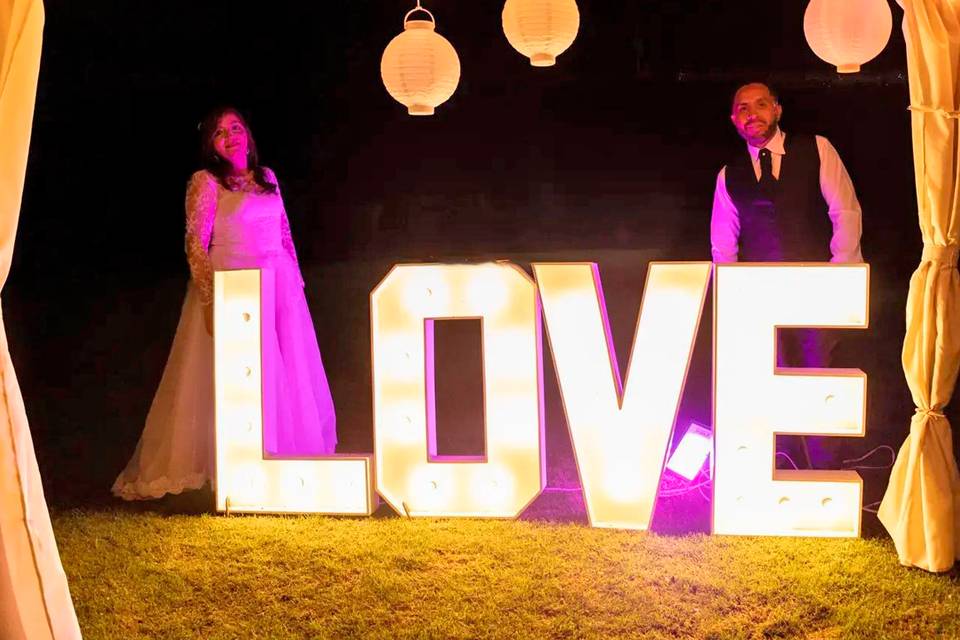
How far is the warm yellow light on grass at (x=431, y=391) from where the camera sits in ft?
12.8

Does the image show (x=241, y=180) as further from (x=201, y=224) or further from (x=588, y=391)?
(x=588, y=391)

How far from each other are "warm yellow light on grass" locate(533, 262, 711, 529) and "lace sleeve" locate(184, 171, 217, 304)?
67.0 inches

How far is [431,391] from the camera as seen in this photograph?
3.98m

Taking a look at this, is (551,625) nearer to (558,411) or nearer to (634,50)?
(558,411)

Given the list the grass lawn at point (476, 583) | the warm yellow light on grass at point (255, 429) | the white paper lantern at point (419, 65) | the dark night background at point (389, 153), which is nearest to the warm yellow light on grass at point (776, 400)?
the grass lawn at point (476, 583)

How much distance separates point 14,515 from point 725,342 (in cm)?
261

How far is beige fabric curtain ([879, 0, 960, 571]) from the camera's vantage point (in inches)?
131

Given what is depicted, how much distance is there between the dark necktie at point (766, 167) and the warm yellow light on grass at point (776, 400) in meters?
0.84

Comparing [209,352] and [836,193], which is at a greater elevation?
[836,193]

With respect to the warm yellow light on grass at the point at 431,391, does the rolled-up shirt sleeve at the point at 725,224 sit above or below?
above

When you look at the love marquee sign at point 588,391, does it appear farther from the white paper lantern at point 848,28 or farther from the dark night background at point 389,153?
the dark night background at point 389,153

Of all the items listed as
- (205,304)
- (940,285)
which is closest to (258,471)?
(205,304)

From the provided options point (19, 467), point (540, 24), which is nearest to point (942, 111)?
point (540, 24)

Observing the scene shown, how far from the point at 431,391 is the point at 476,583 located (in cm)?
86
